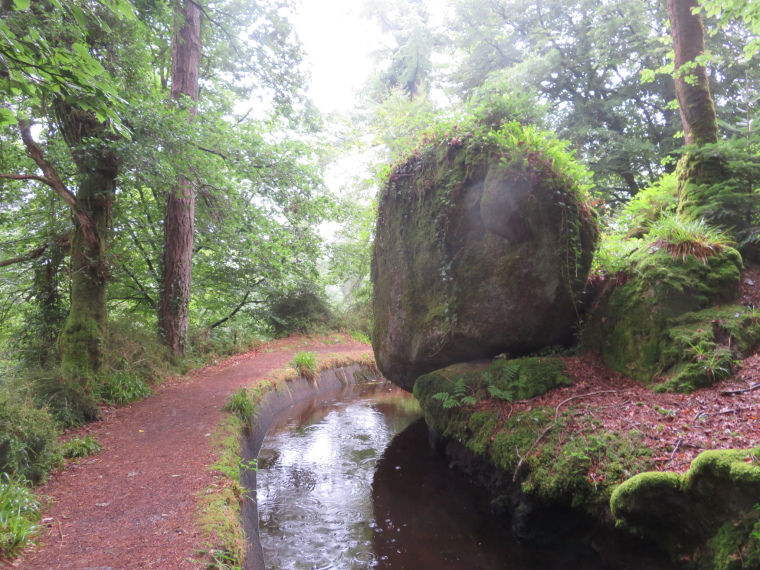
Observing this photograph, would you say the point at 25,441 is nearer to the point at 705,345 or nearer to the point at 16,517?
the point at 16,517

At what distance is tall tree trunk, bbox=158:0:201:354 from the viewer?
29.5ft

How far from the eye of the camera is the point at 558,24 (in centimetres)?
1406

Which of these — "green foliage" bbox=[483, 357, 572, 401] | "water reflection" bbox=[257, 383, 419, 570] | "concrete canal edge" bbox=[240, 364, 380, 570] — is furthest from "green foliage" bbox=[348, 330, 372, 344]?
"green foliage" bbox=[483, 357, 572, 401]

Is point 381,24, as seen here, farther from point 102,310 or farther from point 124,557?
point 124,557

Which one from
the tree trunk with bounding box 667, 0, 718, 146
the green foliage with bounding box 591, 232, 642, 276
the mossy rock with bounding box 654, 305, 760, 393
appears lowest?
the mossy rock with bounding box 654, 305, 760, 393

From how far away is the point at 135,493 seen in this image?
3.63 meters

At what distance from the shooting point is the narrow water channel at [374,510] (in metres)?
3.66

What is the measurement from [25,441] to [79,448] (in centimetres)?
71

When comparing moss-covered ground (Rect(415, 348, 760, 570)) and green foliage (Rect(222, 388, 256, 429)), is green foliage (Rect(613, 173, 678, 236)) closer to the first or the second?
moss-covered ground (Rect(415, 348, 760, 570))

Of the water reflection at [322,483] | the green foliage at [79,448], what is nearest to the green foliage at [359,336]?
the water reflection at [322,483]

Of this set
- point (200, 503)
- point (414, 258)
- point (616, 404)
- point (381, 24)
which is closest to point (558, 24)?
point (381, 24)

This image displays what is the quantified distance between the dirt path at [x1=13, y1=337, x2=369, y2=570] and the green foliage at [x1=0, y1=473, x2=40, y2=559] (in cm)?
10

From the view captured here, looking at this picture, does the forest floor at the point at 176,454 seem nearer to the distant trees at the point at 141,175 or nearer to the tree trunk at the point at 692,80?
the distant trees at the point at 141,175

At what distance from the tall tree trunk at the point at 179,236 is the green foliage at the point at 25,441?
496cm
